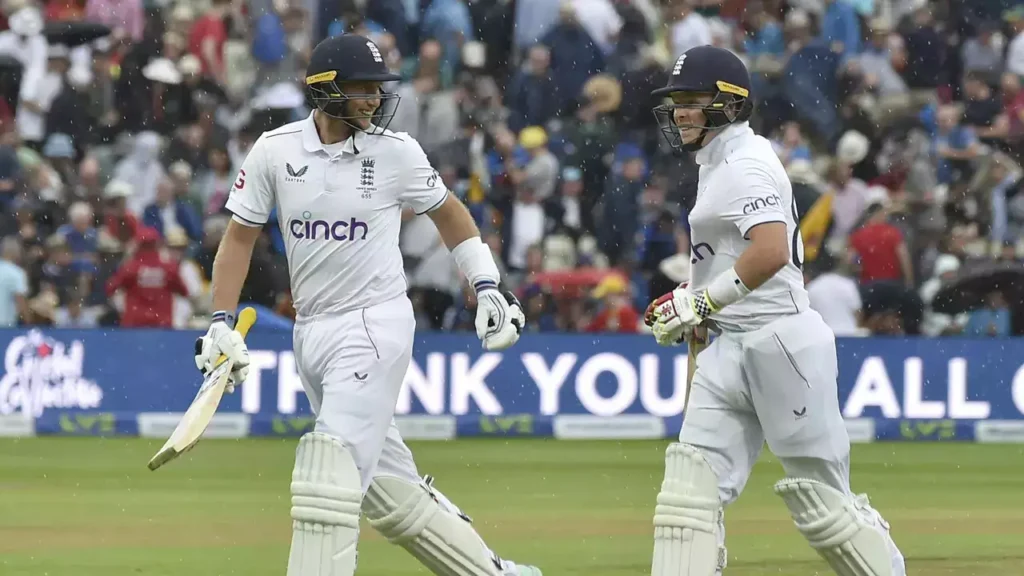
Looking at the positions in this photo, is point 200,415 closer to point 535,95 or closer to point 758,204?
point 758,204

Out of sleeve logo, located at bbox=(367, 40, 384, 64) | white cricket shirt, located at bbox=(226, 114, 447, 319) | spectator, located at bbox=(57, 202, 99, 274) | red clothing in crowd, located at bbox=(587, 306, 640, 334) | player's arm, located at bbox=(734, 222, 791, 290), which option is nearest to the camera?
player's arm, located at bbox=(734, 222, 791, 290)

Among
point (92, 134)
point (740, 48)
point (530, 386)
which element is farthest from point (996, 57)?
point (92, 134)

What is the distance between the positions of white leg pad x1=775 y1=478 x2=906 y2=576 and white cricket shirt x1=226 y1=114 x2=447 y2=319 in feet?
5.28

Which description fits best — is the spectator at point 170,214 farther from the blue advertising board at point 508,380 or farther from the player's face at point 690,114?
the player's face at point 690,114

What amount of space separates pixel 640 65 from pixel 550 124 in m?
0.99

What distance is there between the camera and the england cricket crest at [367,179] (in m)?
6.79

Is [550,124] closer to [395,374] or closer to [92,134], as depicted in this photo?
[92,134]

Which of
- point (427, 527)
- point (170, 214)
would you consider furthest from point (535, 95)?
point (427, 527)

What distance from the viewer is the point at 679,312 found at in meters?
6.44

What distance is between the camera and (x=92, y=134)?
699 inches

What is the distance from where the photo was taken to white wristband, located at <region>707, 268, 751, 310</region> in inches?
249

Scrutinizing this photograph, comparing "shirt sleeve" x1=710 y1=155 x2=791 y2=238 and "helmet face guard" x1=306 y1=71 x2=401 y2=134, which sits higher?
"helmet face guard" x1=306 y1=71 x2=401 y2=134

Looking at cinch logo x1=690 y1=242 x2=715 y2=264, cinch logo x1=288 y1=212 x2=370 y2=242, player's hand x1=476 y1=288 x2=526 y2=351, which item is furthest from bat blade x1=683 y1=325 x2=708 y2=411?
cinch logo x1=288 y1=212 x2=370 y2=242

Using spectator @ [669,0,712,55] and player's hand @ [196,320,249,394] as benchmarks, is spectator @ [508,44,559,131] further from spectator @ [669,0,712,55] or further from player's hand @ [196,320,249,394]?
player's hand @ [196,320,249,394]
